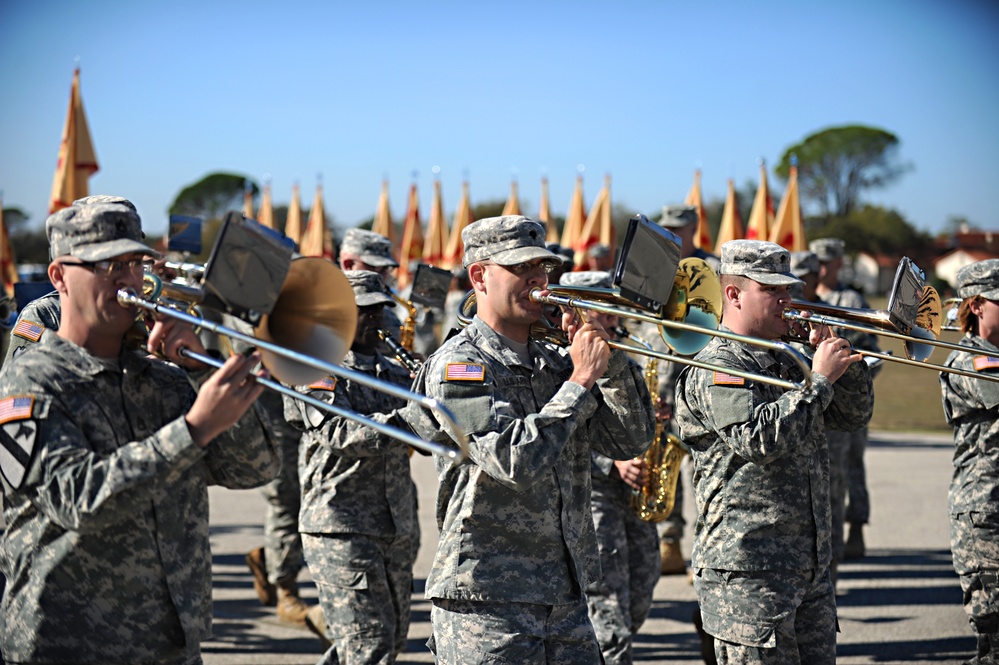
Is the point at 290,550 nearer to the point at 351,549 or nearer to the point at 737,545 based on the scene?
the point at 351,549

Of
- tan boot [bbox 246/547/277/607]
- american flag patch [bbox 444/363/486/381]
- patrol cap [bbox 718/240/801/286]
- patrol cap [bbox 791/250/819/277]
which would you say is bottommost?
tan boot [bbox 246/547/277/607]

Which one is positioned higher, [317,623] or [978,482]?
[978,482]

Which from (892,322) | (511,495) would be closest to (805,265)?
(892,322)

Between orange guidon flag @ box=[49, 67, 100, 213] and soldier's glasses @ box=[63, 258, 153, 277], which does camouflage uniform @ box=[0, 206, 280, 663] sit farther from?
orange guidon flag @ box=[49, 67, 100, 213]

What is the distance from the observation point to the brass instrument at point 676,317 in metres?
4.05

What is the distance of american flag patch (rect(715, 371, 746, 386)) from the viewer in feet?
15.3

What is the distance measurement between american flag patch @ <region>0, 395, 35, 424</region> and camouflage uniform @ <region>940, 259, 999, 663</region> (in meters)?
4.51

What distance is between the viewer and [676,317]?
16.0 feet

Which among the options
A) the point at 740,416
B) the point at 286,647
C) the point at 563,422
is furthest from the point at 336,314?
the point at 286,647

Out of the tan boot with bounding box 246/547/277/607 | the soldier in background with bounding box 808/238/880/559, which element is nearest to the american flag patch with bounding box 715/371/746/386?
the tan boot with bounding box 246/547/277/607

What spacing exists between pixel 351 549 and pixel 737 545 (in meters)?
1.99

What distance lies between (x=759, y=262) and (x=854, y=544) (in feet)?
19.4

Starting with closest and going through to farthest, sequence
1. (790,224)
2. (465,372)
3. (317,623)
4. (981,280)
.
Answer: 1. (465,372)
2. (981,280)
3. (317,623)
4. (790,224)

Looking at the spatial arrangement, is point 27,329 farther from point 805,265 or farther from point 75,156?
point 75,156
